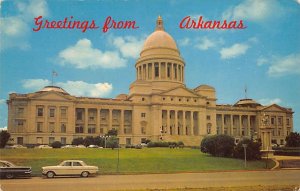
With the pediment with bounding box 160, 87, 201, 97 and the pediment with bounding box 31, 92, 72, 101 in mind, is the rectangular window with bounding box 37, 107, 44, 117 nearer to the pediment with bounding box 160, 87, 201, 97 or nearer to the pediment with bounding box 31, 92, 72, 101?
the pediment with bounding box 31, 92, 72, 101

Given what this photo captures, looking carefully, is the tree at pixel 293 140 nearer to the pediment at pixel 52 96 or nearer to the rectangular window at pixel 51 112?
the pediment at pixel 52 96

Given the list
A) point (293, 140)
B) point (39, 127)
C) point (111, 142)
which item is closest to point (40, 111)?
point (39, 127)

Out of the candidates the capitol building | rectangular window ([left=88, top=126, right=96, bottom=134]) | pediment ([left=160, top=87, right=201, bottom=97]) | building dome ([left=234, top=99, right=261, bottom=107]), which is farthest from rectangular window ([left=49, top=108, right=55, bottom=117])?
building dome ([left=234, top=99, right=261, bottom=107])

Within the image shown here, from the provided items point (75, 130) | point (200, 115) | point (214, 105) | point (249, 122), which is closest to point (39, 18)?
point (75, 130)

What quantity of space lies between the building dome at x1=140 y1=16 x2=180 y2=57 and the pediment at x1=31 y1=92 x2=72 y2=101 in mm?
31024

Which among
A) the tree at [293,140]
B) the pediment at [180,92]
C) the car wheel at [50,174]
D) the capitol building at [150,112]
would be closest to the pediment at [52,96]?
the capitol building at [150,112]

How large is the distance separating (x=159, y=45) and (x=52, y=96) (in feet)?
119

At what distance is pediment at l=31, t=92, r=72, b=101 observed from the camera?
79688 mm

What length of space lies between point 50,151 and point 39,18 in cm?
2865

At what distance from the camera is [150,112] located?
8981 centimetres

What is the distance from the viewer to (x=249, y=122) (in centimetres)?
10362

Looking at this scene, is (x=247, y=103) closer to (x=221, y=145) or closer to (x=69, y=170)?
(x=221, y=145)

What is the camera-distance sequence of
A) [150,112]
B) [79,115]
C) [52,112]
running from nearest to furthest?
[52,112]
[79,115]
[150,112]

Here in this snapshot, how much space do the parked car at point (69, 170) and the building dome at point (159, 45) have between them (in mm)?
74626
